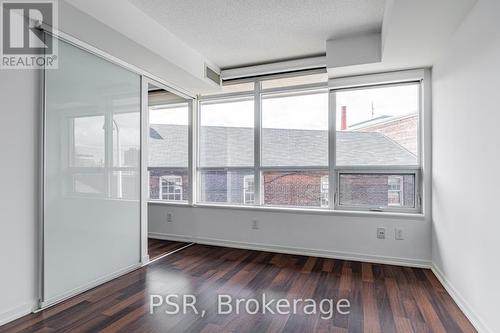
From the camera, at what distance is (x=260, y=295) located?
8.26 ft

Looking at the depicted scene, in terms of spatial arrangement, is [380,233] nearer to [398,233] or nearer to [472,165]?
[398,233]

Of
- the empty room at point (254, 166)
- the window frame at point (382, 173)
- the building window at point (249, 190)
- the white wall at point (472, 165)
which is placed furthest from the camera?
the building window at point (249, 190)

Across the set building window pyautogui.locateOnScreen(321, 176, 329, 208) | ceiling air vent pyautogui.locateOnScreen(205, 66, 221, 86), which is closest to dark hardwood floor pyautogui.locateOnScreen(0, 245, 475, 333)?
building window pyautogui.locateOnScreen(321, 176, 329, 208)

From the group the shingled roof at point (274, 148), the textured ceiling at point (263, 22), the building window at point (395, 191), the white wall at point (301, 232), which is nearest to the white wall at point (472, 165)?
the white wall at point (301, 232)

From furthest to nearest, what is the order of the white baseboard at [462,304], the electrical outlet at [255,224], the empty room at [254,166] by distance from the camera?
the electrical outlet at [255,224] < the empty room at [254,166] < the white baseboard at [462,304]

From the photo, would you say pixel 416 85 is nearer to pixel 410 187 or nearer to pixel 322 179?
pixel 410 187

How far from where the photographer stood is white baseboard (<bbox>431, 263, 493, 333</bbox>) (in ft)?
6.36

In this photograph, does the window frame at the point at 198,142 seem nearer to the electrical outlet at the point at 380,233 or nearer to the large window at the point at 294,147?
the large window at the point at 294,147

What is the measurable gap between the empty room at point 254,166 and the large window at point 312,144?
0.08 feet

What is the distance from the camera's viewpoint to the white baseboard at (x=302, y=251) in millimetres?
3262

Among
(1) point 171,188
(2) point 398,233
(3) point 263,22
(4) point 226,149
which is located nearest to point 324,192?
(2) point 398,233

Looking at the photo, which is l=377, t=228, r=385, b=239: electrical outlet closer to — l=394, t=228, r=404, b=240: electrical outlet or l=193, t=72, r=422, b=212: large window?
l=394, t=228, r=404, b=240: electrical outlet

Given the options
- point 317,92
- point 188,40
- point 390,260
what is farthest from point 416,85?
point 188,40

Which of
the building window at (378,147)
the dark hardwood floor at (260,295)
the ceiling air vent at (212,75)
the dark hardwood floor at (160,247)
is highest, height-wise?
the ceiling air vent at (212,75)
